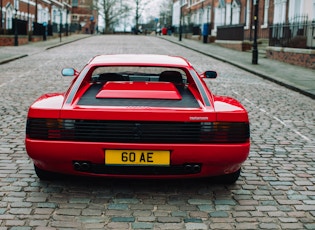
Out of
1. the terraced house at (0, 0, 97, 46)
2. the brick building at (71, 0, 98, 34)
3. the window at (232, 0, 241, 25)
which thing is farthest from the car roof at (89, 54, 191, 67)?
the brick building at (71, 0, 98, 34)

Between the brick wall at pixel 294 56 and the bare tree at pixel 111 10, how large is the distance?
65.4m

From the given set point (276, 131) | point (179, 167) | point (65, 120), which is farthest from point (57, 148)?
point (276, 131)

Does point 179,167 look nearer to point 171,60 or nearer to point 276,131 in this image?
point 171,60

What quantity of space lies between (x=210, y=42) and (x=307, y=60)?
2404cm

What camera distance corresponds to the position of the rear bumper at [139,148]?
14.6 feet

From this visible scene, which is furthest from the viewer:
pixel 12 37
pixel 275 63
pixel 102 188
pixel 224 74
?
pixel 12 37

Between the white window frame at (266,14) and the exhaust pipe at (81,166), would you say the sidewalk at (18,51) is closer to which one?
the white window frame at (266,14)

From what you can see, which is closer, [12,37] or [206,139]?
[206,139]

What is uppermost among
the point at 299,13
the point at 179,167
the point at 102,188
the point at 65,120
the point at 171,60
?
the point at 299,13

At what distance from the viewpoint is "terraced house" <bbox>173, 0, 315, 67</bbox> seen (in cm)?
2130

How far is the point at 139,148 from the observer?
4438 millimetres

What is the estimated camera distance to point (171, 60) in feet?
19.1

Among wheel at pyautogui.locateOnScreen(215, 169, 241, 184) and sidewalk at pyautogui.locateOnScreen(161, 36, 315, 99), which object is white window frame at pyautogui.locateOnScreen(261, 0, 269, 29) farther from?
wheel at pyautogui.locateOnScreen(215, 169, 241, 184)

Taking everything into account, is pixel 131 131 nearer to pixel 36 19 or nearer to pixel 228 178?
pixel 228 178
